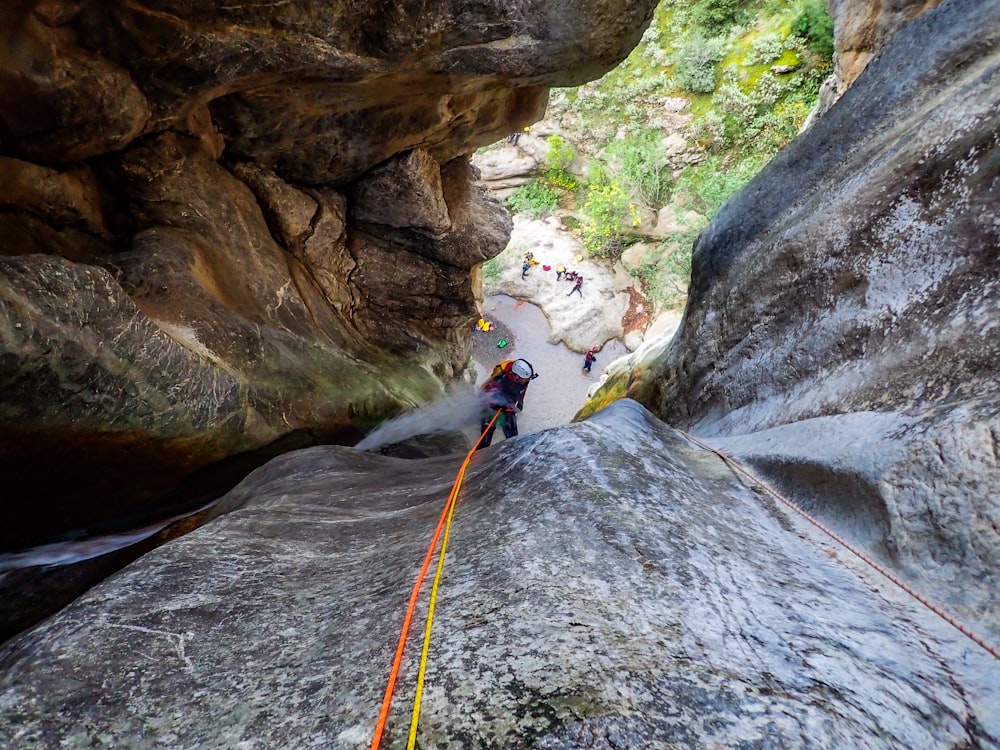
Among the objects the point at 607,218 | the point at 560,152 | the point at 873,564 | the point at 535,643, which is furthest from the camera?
the point at 560,152

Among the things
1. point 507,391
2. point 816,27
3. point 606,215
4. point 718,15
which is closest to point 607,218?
point 606,215

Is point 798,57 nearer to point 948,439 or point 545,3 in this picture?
point 545,3

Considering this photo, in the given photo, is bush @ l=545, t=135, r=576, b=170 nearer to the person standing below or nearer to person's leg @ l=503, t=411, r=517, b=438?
the person standing below

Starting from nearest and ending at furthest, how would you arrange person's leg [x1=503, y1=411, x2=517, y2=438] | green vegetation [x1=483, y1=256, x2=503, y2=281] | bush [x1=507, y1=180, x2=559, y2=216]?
person's leg [x1=503, y1=411, x2=517, y2=438], green vegetation [x1=483, y1=256, x2=503, y2=281], bush [x1=507, y1=180, x2=559, y2=216]

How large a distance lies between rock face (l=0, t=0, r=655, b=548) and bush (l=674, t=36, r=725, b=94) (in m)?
21.9

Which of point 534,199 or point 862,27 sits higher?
point 534,199

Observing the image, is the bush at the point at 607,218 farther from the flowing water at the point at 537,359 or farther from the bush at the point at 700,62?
the bush at the point at 700,62

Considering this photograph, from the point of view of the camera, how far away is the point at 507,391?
12.4 m

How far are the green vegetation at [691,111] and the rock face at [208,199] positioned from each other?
1882cm

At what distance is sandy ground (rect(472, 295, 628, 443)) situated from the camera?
24953 millimetres

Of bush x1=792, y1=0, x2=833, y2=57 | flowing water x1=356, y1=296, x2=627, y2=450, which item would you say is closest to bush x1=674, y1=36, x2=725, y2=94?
bush x1=792, y1=0, x2=833, y2=57

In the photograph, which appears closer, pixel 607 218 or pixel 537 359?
pixel 537 359

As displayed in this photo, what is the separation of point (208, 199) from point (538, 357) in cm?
2214

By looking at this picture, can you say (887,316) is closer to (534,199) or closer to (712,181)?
(712,181)
